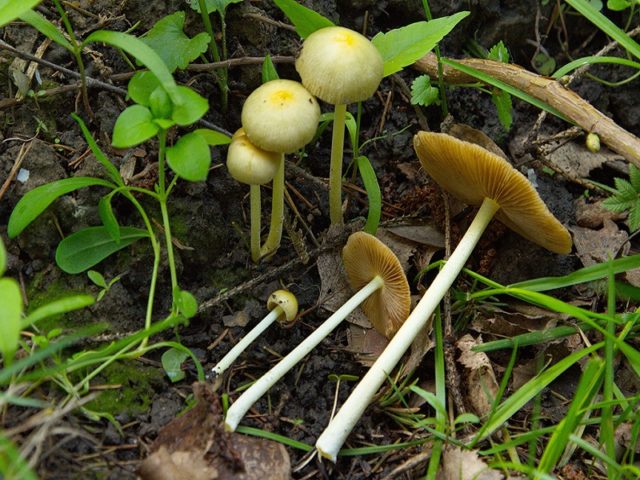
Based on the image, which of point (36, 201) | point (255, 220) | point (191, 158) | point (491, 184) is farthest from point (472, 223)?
point (36, 201)

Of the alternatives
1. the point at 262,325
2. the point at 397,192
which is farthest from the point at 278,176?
the point at 397,192

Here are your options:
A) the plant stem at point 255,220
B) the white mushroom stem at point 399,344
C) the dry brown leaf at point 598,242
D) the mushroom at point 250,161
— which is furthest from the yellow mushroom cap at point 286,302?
the dry brown leaf at point 598,242

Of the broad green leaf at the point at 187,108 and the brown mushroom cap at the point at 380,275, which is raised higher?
the broad green leaf at the point at 187,108

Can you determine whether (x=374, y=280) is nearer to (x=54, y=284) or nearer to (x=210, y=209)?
(x=210, y=209)

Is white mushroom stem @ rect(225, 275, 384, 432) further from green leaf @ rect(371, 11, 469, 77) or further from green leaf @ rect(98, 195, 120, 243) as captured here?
green leaf @ rect(371, 11, 469, 77)

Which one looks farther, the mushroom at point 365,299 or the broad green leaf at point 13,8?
the mushroom at point 365,299

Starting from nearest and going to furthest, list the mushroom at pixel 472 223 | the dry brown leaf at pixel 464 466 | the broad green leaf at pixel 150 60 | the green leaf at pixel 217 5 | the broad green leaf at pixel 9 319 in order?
1. the broad green leaf at pixel 9 319
2. the broad green leaf at pixel 150 60
3. the dry brown leaf at pixel 464 466
4. the mushroom at pixel 472 223
5. the green leaf at pixel 217 5

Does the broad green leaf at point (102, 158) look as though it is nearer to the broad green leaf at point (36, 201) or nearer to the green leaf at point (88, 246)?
the broad green leaf at point (36, 201)
